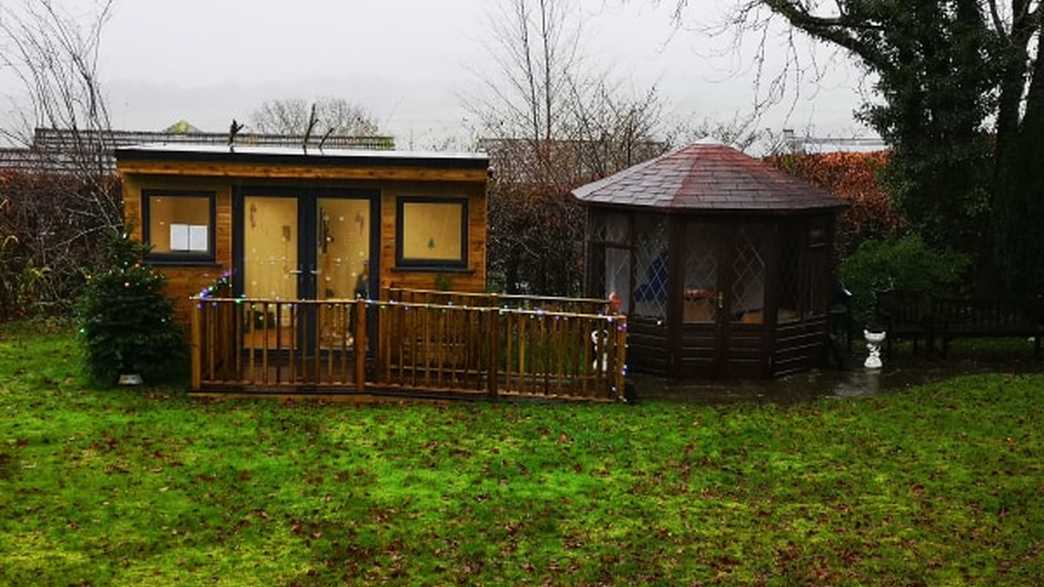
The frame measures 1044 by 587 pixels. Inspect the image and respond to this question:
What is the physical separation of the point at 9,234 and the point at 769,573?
13.1m

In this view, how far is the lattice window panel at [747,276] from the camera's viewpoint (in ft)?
40.4

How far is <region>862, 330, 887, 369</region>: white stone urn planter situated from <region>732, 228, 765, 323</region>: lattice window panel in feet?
5.11

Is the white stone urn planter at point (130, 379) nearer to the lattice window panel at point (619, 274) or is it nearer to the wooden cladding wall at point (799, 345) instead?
the lattice window panel at point (619, 274)

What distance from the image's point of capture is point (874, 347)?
1312 centimetres

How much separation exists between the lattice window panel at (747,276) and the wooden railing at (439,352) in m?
1.91

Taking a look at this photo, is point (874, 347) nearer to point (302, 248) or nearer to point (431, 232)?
point (431, 232)

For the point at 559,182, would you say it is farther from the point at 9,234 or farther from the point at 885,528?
the point at 885,528

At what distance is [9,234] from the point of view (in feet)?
52.8

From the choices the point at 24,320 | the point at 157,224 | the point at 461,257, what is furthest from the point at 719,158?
the point at 24,320

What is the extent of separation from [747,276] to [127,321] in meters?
6.64

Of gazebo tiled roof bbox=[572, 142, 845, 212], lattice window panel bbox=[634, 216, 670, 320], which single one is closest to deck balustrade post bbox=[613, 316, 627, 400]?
lattice window panel bbox=[634, 216, 670, 320]

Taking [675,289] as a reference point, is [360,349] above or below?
below

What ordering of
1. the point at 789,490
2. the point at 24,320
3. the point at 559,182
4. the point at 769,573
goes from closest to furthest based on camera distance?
1. the point at 769,573
2. the point at 789,490
3. the point at 24,320
4. the point at 559,182

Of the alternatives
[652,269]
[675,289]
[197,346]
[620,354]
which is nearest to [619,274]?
[652,269]
